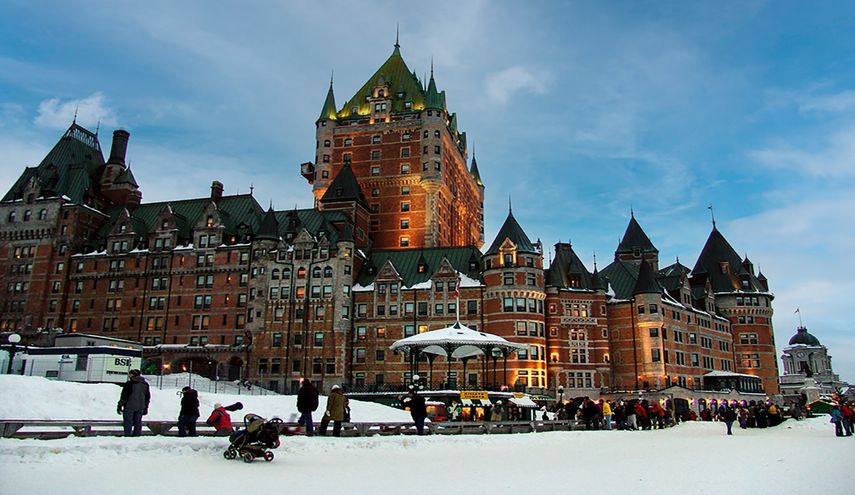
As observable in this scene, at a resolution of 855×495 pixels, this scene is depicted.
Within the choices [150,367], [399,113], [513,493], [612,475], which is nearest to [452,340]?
[612,475]

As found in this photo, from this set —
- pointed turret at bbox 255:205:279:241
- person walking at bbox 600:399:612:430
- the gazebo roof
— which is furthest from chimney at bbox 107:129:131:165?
person walking at bbox 600:399:612:430

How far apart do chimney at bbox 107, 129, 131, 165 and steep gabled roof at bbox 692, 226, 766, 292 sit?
85.1 m

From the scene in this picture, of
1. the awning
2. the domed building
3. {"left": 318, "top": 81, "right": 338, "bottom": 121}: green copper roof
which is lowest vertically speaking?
the awning

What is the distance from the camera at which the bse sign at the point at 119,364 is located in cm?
5259

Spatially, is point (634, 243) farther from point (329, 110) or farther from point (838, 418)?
point (838, 418)

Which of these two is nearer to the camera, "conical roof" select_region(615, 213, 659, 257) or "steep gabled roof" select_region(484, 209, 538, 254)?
"steep gabled roof" select_region(484, 209, 538, 254)

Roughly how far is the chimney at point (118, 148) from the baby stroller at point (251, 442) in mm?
93619

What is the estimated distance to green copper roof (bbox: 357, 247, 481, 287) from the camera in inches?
3189

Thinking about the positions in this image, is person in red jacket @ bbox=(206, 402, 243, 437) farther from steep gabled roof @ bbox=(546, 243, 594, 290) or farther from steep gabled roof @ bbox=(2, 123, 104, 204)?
steep gabled roof @ bbox=(2, 123, 104, 204)

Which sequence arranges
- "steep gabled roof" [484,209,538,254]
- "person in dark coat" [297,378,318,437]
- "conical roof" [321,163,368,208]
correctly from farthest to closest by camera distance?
"conical roof" [321,163,368,208]
"steep gabled roof" [484,209,538,254]
"person in dark coat" [297,378,318,437]

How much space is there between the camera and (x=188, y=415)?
2136cm

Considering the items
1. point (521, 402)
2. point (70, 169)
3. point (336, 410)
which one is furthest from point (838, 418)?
point (70, 169)

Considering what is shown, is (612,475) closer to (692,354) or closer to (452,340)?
(452,340)

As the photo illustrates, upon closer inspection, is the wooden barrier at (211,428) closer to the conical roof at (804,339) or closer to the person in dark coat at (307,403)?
the person in dark coat at (307,403)
